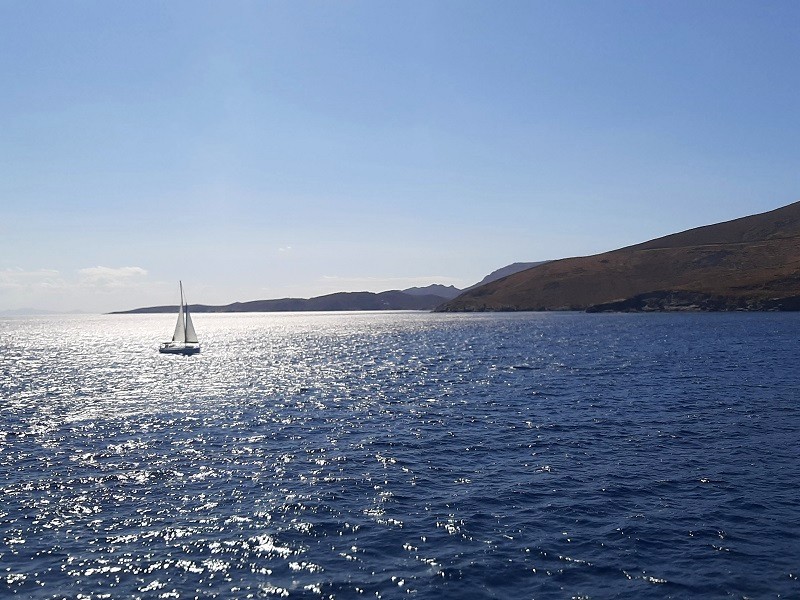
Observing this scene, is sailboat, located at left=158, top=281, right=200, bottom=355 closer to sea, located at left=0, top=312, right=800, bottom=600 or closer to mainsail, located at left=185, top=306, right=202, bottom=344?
mainsail, located at left=185, top=306, right=202, bottom=344

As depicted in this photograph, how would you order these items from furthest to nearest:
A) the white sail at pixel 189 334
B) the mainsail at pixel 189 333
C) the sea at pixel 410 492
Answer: the mainsail at pixel 189 333 < the white sail at pixel 189 334 < the sea at pixel 410 492

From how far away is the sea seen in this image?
71.4 ft

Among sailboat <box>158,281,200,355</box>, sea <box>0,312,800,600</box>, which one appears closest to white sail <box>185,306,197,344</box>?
sailboat <box>158,281,200,355</box>

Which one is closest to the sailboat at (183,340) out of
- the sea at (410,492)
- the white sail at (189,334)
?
the white sail at (189,334)

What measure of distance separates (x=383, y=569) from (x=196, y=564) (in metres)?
7.27

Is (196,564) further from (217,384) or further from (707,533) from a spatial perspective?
(217,384)

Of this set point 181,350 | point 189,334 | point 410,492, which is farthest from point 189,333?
point 410,492

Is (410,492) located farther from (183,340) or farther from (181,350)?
(183,340)

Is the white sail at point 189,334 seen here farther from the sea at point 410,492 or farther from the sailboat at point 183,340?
the sea at point 410,492

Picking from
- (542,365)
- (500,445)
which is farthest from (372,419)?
(542,365)

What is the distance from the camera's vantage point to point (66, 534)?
86.4ft

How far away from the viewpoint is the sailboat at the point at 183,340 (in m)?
132

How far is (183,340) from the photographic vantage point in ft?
462

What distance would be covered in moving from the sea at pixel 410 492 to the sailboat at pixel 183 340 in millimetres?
63132
